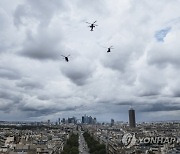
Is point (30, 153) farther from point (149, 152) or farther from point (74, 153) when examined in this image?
point (149, 152)

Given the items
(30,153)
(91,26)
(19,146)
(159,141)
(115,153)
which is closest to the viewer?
(91,26)

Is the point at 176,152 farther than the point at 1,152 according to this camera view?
No

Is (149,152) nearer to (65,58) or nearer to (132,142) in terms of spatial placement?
(132,142)

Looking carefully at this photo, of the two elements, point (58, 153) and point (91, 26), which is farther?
point (58, 153)

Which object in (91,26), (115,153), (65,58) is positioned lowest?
(115,153)

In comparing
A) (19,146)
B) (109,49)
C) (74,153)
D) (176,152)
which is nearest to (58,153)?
(74,153)

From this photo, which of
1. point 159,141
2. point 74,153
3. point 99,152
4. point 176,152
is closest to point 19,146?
point 74,153

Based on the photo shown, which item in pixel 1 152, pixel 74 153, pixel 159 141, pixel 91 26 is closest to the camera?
pixel 91 26

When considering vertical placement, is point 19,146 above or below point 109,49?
below

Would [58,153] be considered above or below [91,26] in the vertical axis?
below

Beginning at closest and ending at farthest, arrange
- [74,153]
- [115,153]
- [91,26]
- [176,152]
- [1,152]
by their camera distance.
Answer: [91,26]
[176,152]
[1,152]
[74,153]
[115,153]
